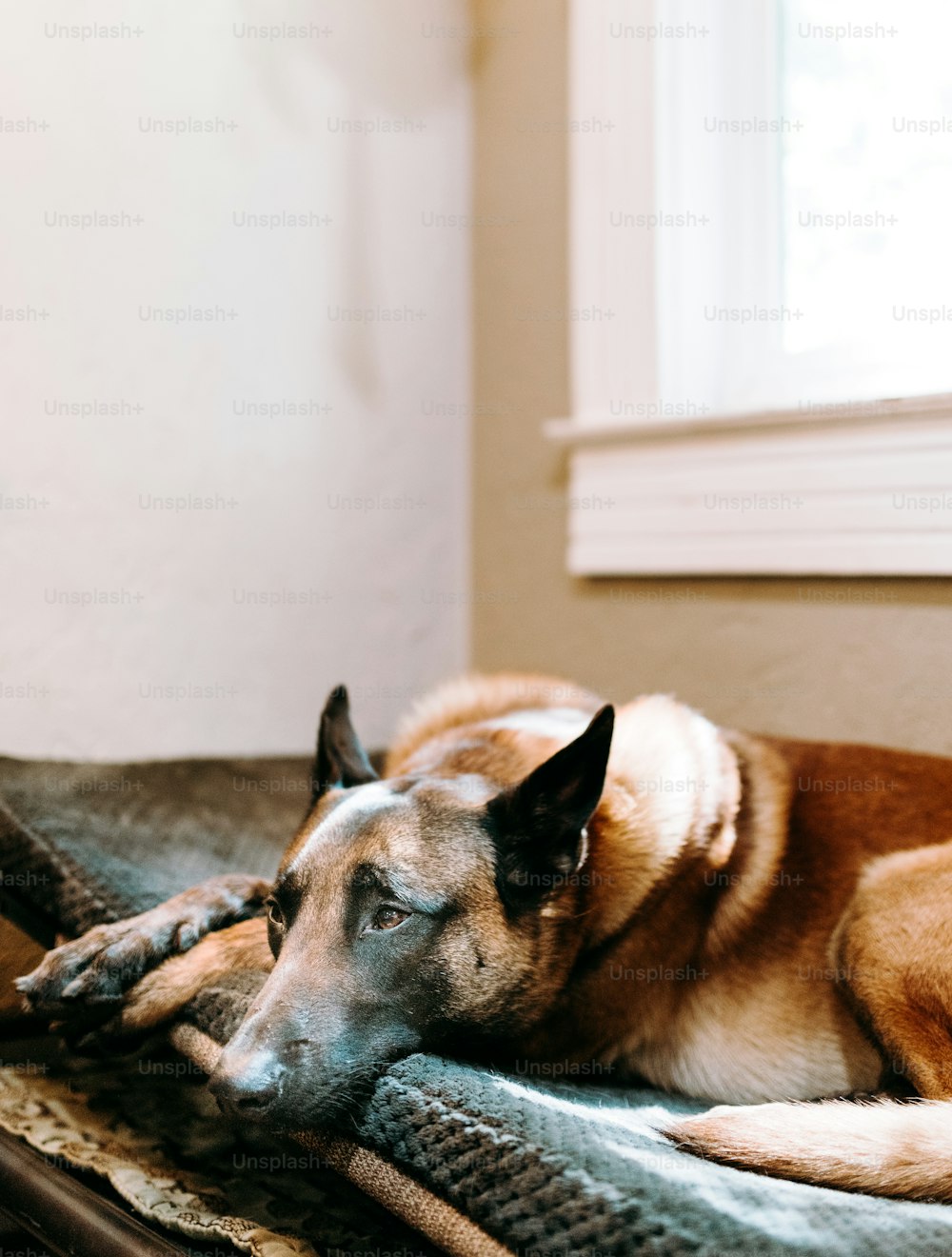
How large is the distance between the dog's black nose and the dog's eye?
0.64 ft

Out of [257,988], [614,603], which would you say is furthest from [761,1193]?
[614,603]

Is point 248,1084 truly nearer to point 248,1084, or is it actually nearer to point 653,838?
point 248,1084

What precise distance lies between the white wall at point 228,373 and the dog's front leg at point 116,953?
85 centimetres

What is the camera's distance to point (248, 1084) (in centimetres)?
102

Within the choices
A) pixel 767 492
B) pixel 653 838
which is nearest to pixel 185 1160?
pixel 653 838

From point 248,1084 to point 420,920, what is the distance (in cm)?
26

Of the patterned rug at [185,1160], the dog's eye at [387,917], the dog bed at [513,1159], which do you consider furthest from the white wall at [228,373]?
the dog's eye at [387,917]

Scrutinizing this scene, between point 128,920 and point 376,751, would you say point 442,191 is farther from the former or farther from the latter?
point 128,920

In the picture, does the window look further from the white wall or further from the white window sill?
the white wall

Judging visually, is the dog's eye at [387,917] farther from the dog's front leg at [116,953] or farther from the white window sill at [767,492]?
the white window sill at [767,492]

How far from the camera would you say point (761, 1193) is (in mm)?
932

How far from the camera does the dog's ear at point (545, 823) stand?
1.22 m

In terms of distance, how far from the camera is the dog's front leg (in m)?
1.25

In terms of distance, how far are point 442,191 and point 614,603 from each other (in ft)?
3.99
